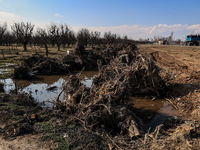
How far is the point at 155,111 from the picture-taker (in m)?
6.26

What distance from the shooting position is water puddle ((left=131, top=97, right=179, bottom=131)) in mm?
5380

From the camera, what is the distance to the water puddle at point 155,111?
538 centimetres

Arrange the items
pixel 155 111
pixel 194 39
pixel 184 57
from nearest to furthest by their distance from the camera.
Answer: pixel 155 111
pixel 184 57
pixel 194 39

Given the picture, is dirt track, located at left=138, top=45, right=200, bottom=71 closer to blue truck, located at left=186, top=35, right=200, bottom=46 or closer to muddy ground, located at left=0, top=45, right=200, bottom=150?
muddy ground, located at left=0, top=45, right=200, bottom=150

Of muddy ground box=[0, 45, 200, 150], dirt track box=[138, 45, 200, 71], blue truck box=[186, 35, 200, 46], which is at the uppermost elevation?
blue truck box=[186, 35, 200, 46]

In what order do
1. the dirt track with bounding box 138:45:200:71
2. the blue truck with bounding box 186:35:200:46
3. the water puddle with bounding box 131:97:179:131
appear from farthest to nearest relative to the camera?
the blue truck with bounding box 186:35:200:46, the dirt track with bounding box 138:45:200:71, the water puddle with bounding box 131:97:179:131

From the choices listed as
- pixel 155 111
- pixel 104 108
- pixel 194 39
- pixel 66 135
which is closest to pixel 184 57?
pixel 155 111

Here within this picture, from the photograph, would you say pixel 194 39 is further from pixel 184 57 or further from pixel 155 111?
pixel 155 111

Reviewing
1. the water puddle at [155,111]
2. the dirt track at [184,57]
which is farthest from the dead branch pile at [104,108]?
the dirt track at [184,57]

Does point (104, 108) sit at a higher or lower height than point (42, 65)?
lower

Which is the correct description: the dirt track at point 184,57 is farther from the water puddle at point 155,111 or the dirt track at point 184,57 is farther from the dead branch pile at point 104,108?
the dead branch pile at point 104,108

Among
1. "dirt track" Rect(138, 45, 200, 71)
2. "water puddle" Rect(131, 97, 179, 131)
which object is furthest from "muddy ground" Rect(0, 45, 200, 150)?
"dirt track" Rect(138, 45, 200, 71)

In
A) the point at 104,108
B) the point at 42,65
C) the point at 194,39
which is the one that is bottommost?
the point at 104,108

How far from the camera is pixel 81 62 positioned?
1580 cm
